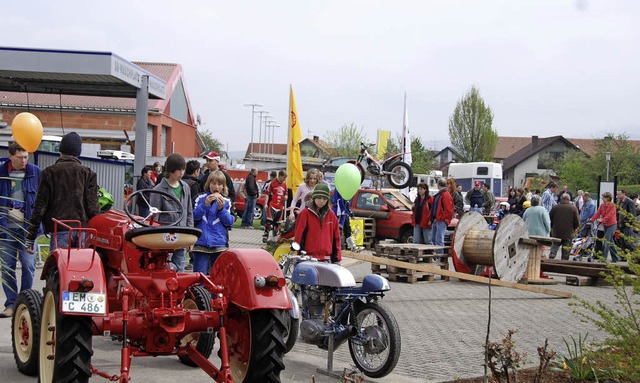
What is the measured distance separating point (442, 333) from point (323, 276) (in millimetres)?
2810

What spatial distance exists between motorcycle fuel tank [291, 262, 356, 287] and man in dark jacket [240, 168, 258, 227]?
18625 mm

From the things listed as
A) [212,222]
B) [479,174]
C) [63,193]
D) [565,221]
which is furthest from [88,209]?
[479,174]

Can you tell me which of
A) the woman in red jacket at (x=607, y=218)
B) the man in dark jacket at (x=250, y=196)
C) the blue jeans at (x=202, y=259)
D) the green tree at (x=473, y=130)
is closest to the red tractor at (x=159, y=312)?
the blue jeans at (x=202, y=259)

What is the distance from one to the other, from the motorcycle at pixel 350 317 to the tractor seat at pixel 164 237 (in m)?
1.77

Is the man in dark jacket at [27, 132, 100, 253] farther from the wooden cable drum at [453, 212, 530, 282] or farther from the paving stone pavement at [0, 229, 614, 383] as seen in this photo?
the wooden cable drum at [453, 212, 530, 282]

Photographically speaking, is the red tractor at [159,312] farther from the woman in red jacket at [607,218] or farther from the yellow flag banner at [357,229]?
the woman in red jacket at [607,218]

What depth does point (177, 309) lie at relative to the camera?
5434 millimetres

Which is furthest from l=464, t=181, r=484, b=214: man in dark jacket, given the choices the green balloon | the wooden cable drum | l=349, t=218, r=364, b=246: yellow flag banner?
the green balloon

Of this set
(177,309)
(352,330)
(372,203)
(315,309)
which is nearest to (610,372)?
(352,330)

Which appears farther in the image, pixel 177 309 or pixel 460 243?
pixel 460 243

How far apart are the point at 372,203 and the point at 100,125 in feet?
78.1

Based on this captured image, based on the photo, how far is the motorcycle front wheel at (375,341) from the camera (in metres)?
6.76

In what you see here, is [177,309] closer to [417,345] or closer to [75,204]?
[75,204]

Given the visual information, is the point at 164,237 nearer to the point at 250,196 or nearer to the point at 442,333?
the point at 442,333
